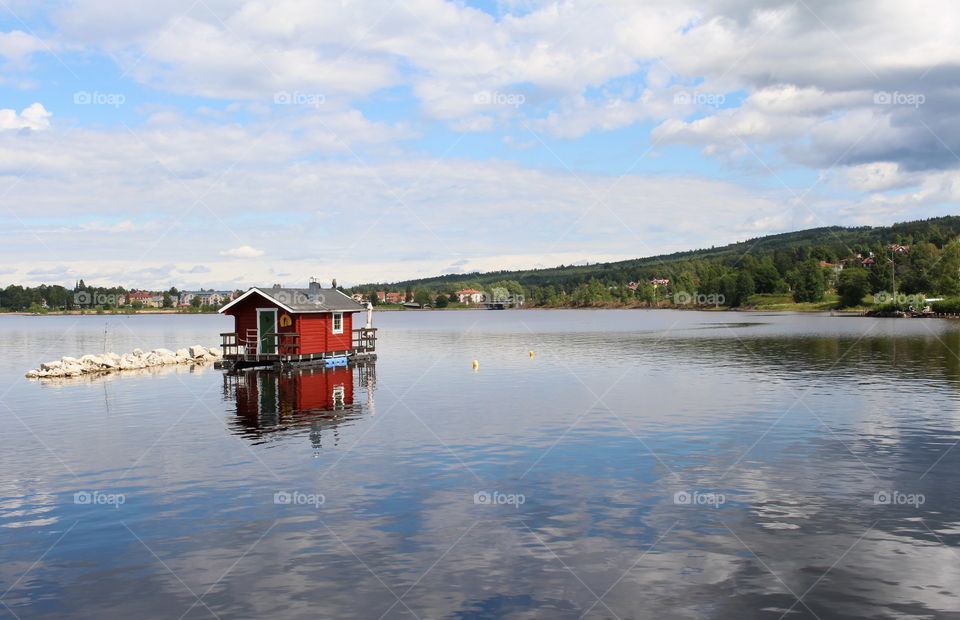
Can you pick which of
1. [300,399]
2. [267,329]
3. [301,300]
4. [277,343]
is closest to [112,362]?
[267,329]

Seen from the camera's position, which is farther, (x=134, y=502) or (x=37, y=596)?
(x=134, y=502)

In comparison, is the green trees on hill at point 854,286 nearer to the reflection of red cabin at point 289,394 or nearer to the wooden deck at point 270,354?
the reflection of red cabin at point 289,394

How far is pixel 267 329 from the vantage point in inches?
2270

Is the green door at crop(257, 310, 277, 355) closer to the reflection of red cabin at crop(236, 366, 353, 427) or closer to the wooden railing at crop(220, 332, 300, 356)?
the wooden railing at crop(220, 332, 300, 356)

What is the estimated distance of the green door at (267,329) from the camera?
188 feet

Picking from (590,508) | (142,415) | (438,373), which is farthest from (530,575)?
(438,373)

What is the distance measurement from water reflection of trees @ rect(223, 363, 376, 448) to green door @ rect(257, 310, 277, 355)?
2.13m

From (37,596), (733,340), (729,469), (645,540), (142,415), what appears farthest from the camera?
(733,340)

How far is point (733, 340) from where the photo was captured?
90500 mm

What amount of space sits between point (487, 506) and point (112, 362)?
52.8 meters

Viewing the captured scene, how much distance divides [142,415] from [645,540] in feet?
95.4

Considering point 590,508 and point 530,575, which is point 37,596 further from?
point 590,508

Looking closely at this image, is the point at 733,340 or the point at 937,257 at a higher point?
the point at 937,257

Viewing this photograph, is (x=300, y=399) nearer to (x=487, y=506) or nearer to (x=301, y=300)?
(x=301, y=300)
